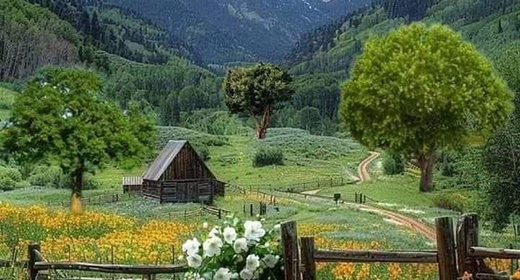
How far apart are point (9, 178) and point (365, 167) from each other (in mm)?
35127

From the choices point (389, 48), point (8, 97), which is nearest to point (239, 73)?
point (389, 48)

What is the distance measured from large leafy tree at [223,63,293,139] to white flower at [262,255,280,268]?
80996mm

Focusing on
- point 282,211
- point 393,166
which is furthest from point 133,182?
point 393,166

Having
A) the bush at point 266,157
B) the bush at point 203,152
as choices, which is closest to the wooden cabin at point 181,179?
the bush at point 266,157

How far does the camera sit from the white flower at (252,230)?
398 inches

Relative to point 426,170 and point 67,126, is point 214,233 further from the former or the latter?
point 426,170

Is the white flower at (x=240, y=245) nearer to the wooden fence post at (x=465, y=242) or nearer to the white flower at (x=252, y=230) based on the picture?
the white flower at (x=252, y=230)

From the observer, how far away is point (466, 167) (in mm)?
40688

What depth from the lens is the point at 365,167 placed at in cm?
7862

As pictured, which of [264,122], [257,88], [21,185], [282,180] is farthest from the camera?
[264,122]

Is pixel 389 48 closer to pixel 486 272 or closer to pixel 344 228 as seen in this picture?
pixel 344 228

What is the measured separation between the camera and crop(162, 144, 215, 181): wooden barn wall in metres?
49.1

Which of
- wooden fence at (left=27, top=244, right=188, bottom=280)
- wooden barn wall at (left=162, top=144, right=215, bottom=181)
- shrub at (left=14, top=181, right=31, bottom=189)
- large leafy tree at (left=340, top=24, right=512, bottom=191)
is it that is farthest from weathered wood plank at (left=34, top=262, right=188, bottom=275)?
shrub at (left=14, top=181, right=31, bottom=189)

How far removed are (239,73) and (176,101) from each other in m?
78.3
